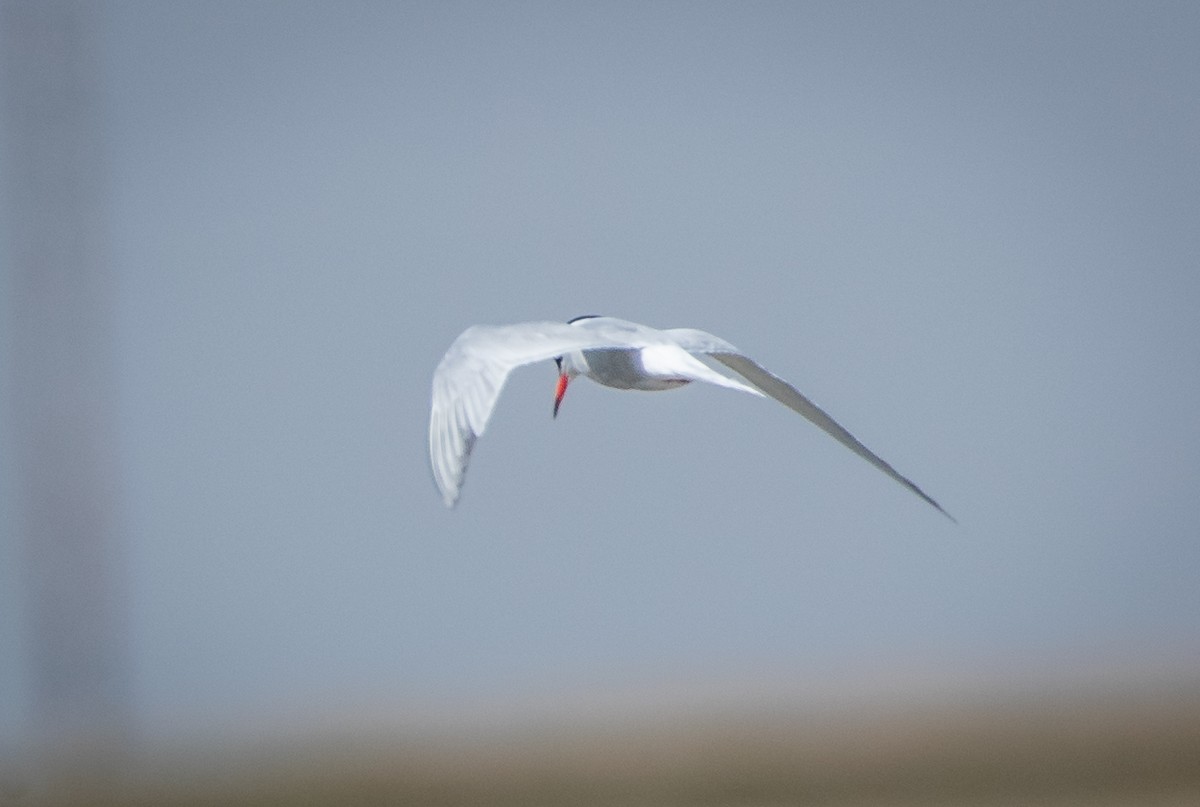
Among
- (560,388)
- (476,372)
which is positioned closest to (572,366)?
(560,388)

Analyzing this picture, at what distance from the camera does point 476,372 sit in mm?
464

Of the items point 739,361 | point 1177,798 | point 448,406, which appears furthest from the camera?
point 1177,798

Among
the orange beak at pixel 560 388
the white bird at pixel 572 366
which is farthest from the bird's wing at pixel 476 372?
the orange beak at pixel 560 388

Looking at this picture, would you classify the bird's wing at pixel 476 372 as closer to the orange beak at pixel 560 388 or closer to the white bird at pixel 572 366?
the white bird at pixel 572 366

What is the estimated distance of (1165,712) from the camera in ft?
5.83

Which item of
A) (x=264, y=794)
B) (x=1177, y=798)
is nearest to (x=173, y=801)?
(x=264, y=794)

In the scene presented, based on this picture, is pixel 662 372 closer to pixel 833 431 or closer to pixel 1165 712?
pixel 833 431

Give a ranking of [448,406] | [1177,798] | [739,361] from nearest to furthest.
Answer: [448,406]
[739,361]
[1177,798]

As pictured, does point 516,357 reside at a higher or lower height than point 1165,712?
lower

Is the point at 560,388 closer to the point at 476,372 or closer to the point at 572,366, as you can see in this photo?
the point at 572,366

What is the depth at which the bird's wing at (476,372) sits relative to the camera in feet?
1.42

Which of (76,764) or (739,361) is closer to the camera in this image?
(739,361)

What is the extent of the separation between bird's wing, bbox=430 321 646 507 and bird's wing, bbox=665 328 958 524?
0.04 meters

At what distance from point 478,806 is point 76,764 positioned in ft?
1.74
